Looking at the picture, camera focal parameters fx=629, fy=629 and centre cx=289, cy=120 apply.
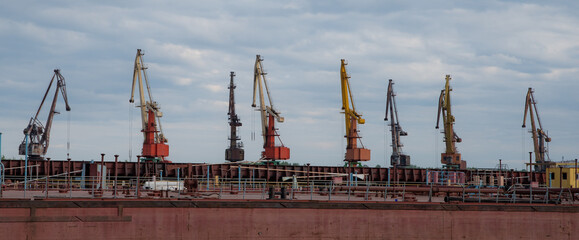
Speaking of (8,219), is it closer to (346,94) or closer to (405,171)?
(405,171)

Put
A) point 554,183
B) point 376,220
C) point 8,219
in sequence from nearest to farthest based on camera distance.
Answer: point 8,219, point 376,220, point 554,183

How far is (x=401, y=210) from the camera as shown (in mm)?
31547

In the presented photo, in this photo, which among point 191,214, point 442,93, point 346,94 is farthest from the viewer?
point 442,93

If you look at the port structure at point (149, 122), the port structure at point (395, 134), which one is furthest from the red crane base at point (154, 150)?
the port structure at point (395, 134)

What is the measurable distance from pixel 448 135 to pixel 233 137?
38525mm

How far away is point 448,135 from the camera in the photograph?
357 ft

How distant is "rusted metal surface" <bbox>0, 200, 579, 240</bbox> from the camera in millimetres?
27297

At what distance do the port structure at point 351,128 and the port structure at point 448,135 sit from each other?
22583 millimetres

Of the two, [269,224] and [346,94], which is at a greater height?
[346,94]

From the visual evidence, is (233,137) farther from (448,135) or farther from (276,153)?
(448,135)

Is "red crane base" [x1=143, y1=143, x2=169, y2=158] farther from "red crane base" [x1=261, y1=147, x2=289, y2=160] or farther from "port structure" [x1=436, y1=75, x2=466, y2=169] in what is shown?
"port structure" [x1=436, y1=75, x2=466, y2=169]

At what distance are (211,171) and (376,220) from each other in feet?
130

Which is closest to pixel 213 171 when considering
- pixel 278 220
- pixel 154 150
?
pixel 154 150

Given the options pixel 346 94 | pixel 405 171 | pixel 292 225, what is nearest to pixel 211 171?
pixel 405 171
